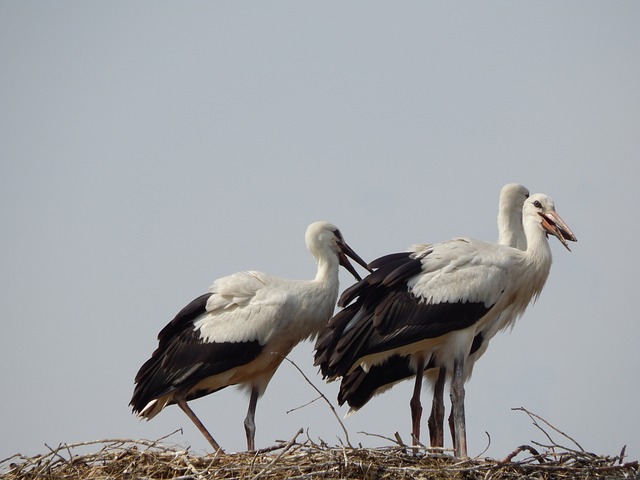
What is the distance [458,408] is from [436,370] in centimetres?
108

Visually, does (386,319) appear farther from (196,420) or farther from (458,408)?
(196,420)

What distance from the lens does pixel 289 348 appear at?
13.1m

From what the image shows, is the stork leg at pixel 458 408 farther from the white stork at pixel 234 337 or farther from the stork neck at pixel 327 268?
the stork neck at pixel 327 268

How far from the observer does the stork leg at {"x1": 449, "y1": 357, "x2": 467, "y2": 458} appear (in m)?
11.7

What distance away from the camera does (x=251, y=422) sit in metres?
12.9

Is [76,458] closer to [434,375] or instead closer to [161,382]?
[161,382]

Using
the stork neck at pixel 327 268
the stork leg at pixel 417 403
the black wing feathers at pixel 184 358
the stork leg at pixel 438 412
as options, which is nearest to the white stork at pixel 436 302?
the stork leg at pixel 438 412

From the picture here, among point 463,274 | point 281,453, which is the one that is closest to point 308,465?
point 281,453

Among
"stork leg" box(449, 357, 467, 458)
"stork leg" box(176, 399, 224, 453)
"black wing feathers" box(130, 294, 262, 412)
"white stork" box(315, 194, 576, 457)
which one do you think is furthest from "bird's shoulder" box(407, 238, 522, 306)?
"stork leg" box(176, 399, 224, 453)

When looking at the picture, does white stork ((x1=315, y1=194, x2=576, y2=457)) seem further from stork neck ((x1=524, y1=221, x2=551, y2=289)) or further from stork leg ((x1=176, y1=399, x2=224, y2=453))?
stork leg ((x1=176, y1=399, x2=224, y2=453))

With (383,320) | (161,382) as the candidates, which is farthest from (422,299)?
(161,382)

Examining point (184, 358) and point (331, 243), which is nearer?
point (184, 358)

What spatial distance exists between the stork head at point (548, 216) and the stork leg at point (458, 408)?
4.27 ft

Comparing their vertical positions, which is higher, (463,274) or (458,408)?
(463,274)
